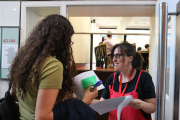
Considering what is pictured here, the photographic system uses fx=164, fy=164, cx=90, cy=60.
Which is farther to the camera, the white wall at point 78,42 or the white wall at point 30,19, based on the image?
the white wall at point 78,42

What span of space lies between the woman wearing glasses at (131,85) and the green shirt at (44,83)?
66cm

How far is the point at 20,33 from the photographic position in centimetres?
255

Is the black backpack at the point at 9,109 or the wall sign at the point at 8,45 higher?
the wall sign at the point at 8,45

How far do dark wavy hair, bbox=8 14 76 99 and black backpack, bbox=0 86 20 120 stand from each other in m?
0.11

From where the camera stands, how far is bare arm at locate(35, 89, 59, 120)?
81 centimetres

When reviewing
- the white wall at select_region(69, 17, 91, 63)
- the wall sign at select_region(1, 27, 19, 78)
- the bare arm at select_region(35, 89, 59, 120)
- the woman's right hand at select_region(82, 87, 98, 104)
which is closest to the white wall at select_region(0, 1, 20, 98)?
the wall sign at select_region(1, 27, 19, 78)

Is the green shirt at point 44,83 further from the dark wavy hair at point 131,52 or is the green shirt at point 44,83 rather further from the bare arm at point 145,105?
the dark wavy hair at point 131,52

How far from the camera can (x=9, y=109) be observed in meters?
0.98

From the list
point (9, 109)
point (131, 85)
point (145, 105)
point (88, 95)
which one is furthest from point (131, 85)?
point (9, 109)

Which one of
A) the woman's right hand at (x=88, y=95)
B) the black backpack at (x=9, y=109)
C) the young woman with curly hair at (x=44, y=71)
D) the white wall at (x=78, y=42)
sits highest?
the white wall at (x=78, y=42)

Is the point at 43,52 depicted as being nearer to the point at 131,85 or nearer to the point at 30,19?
the point at 131,85

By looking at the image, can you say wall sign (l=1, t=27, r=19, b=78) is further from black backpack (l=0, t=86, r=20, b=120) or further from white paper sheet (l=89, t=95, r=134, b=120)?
white paper sheet (l=89, t=95, r=134, b=120)

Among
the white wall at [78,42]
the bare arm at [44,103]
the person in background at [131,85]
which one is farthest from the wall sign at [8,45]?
the white wall at [78,42]

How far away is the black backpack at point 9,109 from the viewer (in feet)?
3.14
